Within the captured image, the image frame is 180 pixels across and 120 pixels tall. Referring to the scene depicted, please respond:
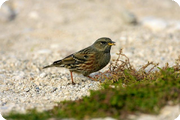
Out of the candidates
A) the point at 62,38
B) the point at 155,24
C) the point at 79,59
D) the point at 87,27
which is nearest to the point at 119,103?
the point at 79,59

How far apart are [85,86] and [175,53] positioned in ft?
13.9

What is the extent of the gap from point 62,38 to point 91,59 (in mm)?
5774

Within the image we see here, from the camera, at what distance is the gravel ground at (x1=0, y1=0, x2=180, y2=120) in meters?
7.40

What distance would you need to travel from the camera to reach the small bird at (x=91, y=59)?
310 inches

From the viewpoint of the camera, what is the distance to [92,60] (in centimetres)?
788

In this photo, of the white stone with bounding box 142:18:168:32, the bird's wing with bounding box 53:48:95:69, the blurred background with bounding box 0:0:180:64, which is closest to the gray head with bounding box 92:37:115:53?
the bird's wing with bounding box 53:48:95:69

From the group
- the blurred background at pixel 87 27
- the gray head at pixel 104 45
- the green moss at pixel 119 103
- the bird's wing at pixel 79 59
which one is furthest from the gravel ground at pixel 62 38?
the gray head at pixel 104 45

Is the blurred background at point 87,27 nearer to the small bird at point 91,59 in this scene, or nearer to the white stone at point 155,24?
the white stone at point 155,24

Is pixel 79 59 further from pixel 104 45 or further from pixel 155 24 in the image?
pixel 155 24

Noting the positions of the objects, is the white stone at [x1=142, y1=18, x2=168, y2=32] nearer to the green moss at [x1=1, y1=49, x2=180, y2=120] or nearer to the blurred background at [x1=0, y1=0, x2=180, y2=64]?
the blurred background at [x1=0, y1=0, x2=180, y2=64]

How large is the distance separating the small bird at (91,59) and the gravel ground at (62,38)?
1.22ft

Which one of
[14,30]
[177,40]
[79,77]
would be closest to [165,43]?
[177,40]

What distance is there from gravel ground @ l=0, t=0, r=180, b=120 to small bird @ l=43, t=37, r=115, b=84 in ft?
1.22

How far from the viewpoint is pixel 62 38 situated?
44.1ft
